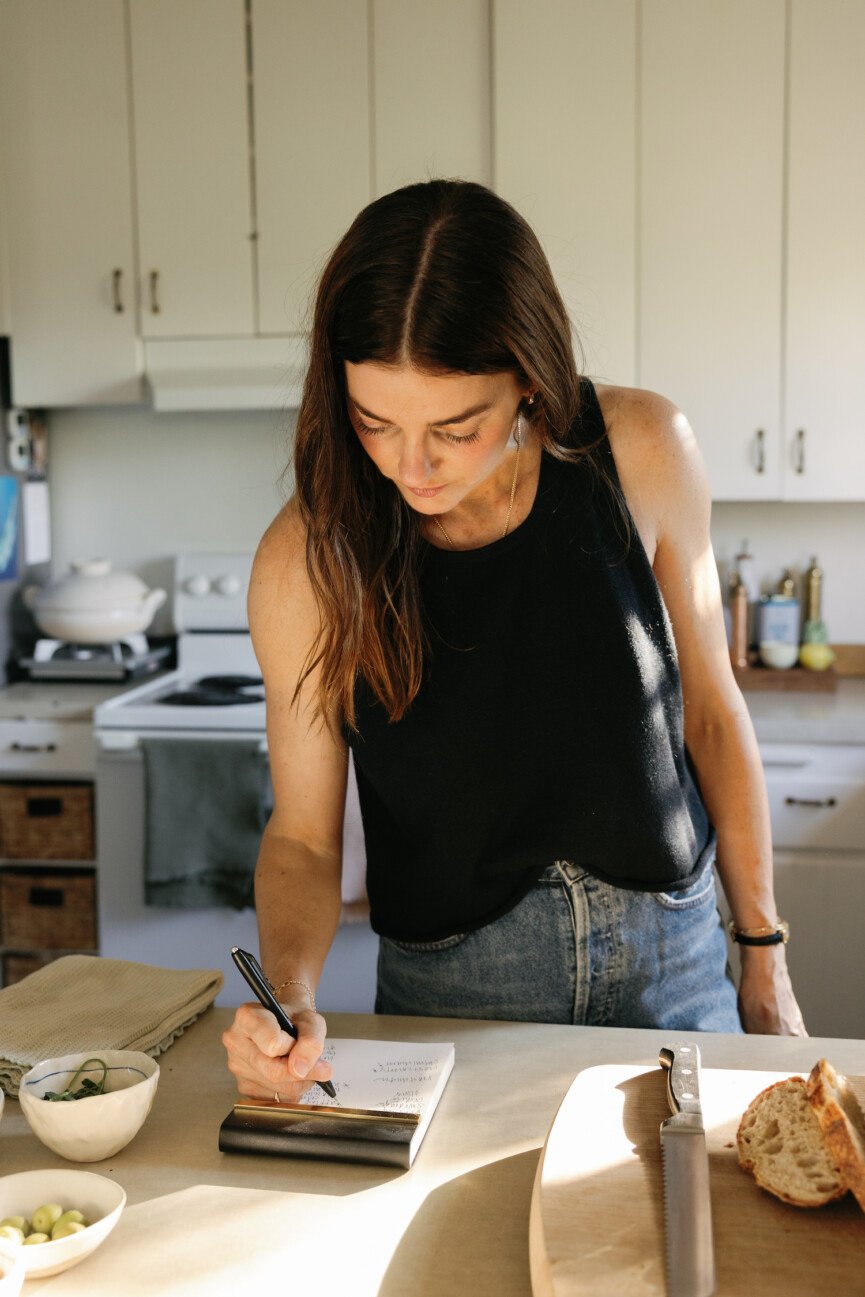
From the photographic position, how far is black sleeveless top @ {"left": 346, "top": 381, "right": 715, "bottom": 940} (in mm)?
1177

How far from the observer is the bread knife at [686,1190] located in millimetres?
688

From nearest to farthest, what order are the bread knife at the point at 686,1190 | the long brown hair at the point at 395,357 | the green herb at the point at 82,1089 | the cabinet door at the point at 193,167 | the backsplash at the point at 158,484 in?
the bread knife at the point at 686,1190, the green herb at the point at 82,1089, the long brown hair at the point at 395,357, the cabinet door at the point at 193,167, the backsplash at the point at 158,484

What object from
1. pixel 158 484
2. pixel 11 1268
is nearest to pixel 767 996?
pixel 11 1268

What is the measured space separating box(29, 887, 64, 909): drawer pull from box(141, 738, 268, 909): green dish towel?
29cm

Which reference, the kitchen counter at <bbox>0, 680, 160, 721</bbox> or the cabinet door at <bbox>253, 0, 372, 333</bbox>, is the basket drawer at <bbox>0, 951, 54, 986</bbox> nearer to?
→ the kitchen counter at <bbox>0, 680, 160, 721</bbox>

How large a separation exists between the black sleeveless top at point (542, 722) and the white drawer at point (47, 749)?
166cm

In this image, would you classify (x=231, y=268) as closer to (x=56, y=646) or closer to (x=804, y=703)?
(x=56, y=646)

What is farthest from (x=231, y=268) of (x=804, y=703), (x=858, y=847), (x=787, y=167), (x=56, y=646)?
(x=858, y=847)

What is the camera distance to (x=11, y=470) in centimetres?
315

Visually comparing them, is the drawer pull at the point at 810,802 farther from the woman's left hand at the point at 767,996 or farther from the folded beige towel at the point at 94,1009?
the folded beige towel at the point at 94,1009

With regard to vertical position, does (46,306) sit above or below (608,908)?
above

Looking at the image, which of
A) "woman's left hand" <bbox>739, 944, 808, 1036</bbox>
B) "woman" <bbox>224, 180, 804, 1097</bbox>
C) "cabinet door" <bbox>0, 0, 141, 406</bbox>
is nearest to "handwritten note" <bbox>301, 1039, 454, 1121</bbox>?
"woman" <bbox>224, 180, 804, 1097</bbox>

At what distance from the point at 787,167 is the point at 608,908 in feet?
6.66

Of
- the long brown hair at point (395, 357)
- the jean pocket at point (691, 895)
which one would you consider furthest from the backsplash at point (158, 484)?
the jean pocket at point (691, 895)
